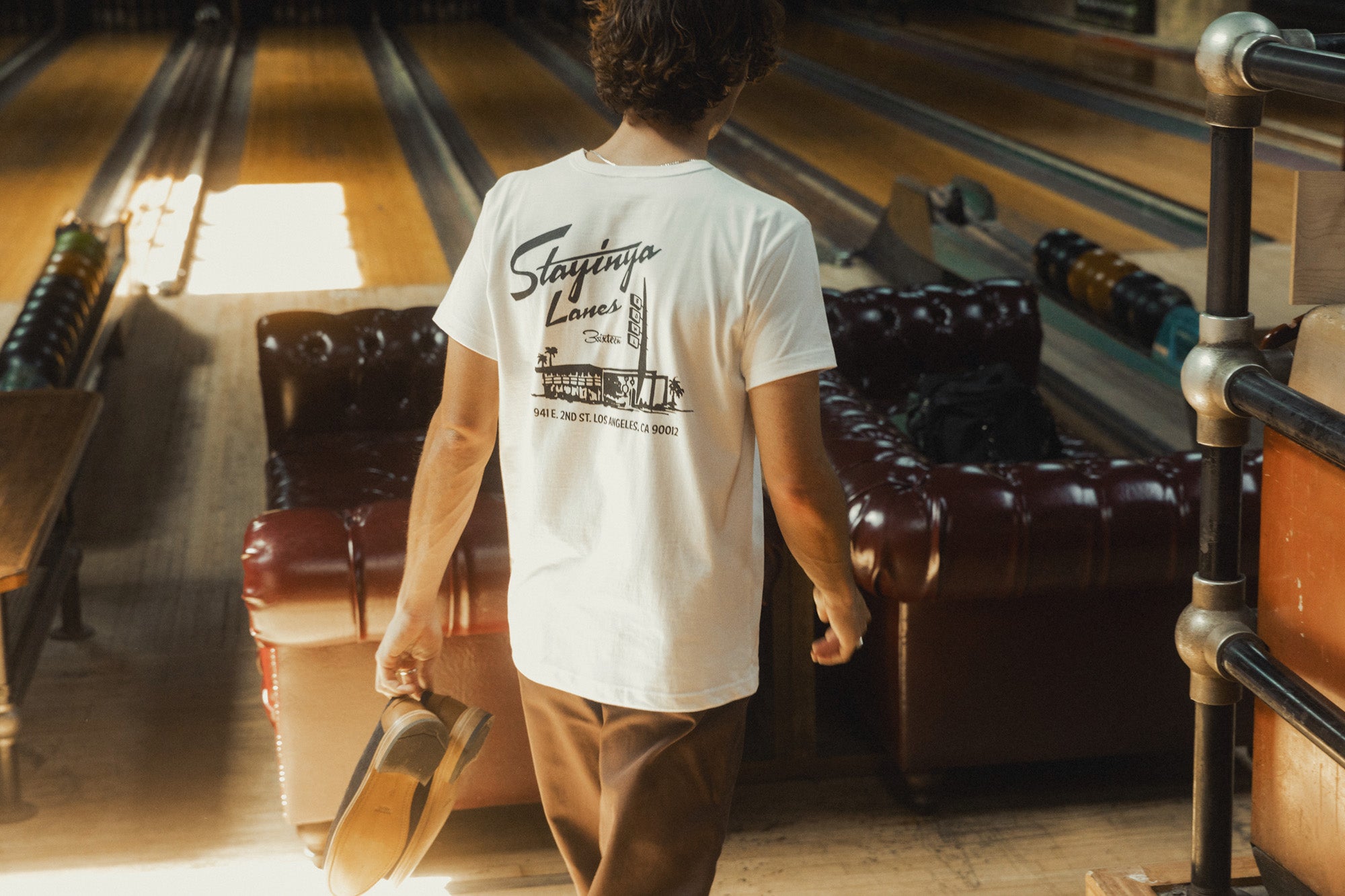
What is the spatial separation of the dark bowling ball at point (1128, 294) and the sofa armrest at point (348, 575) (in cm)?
270

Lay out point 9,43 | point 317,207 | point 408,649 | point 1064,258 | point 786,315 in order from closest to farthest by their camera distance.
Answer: point 786,315 → point 408,649 → point 1064,258 → point 317,207 → point 9,43

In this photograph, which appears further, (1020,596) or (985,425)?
(985,425)

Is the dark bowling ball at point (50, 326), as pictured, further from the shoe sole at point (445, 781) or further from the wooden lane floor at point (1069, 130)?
the wooden lane floor at point (1069, 130)

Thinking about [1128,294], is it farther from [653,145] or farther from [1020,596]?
[653,145]

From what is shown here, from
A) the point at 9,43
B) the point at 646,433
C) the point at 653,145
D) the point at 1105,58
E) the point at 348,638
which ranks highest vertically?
the point at 9,43

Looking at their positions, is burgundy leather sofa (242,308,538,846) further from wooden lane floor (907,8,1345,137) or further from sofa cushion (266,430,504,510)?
wooden lane floor (907,8,1345,137)

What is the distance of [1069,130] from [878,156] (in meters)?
1.34

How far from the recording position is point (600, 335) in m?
1.15

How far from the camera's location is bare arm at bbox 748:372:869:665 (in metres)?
1.14

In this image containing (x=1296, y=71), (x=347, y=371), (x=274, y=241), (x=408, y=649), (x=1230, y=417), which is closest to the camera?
(x=1296, y=71)

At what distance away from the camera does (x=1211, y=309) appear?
100 centimetres

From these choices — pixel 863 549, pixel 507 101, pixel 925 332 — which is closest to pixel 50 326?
pixel 925 332

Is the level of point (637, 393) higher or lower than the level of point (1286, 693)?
higher

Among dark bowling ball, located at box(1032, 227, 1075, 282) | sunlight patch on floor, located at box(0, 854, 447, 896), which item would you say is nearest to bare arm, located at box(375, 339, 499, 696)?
sunlight patch on floor, located at box(0, 854, 447, 896)
